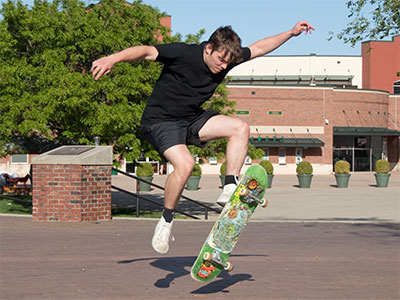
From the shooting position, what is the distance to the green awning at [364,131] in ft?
188

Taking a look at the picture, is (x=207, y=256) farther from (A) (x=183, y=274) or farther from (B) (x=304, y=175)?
(B) (x=304, y=175)

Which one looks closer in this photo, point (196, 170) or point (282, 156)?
point (196, 170)

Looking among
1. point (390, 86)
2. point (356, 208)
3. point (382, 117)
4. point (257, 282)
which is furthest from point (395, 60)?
point (257, 282)

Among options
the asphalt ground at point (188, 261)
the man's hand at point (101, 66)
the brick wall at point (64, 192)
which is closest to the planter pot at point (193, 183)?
the asphalt ground at point (188, 261)

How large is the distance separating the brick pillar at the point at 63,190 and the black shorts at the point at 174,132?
27.8 ft

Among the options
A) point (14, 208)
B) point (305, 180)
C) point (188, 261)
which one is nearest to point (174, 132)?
point (188, 261)

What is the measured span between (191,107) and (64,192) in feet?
29.7

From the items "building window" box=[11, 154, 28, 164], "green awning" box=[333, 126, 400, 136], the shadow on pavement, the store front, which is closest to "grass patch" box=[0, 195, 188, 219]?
the shadow on pavement

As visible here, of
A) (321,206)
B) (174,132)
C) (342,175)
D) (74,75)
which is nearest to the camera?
(174,132)

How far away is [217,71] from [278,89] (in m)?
51.4

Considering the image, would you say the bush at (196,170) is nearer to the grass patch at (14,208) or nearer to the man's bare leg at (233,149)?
the grass patch at (14,208)

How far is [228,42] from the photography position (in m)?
5.34

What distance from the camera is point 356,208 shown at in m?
22.5

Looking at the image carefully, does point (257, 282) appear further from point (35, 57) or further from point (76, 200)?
point (35, 57)
